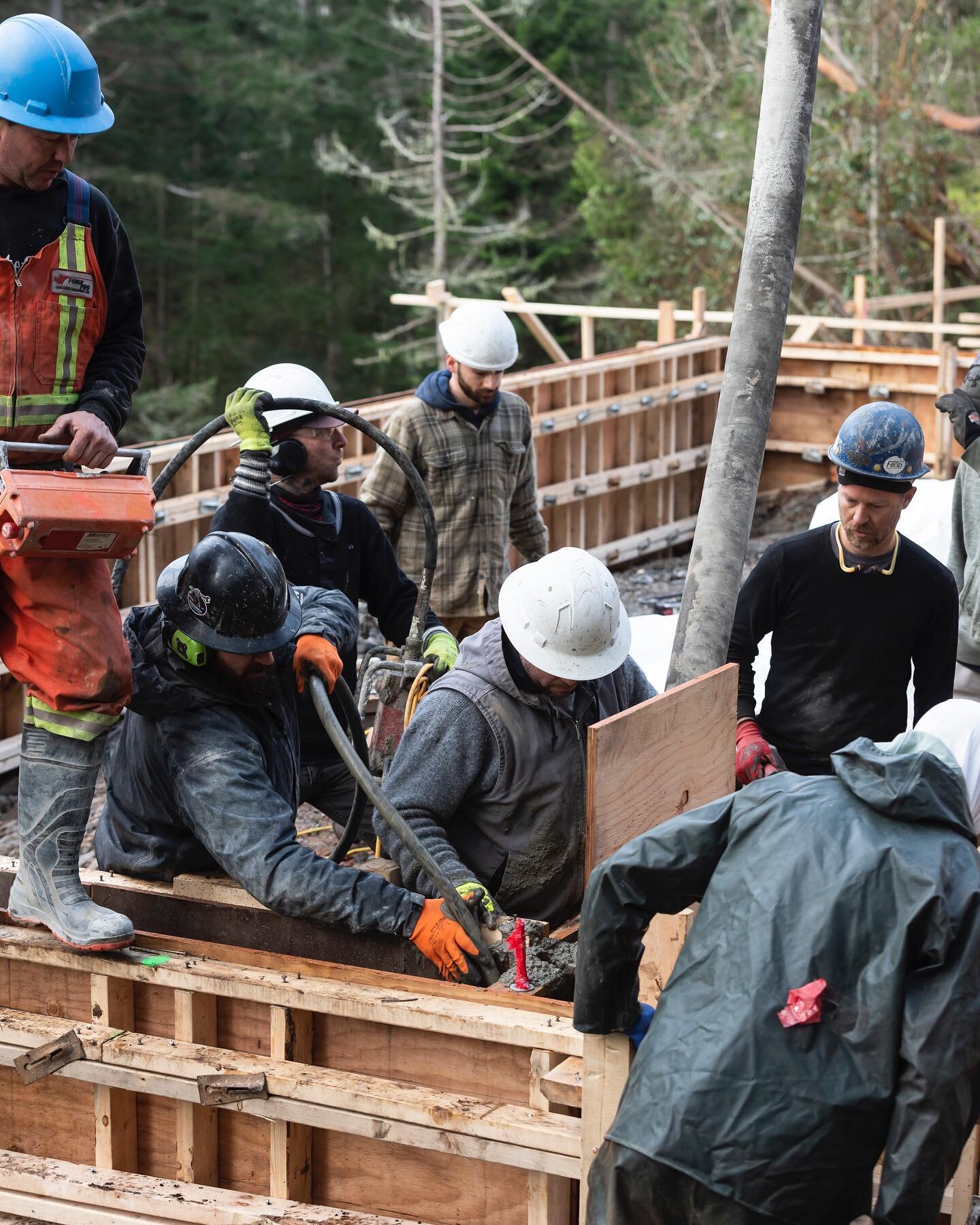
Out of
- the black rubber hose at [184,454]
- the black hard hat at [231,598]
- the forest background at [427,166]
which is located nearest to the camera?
the black hard hat at [231,598]

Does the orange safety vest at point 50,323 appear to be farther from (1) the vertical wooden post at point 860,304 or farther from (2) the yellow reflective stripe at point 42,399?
(1) the vertical wooden post at point 860,304

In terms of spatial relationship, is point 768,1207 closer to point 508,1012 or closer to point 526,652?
point 508,1012

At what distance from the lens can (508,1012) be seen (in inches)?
140

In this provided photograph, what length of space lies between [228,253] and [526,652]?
31119 mm

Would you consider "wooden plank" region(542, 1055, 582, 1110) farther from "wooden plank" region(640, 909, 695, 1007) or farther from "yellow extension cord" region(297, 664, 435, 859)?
"yellow extension cord" region(297, 664, 435, 859)

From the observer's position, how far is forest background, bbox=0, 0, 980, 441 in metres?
26.3

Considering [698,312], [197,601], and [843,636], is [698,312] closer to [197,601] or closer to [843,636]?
[843,636]

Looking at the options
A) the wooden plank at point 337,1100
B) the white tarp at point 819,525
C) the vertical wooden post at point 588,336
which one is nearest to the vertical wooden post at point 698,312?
the vertical wooden post at point 588,336

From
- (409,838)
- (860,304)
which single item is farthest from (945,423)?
(409,838)

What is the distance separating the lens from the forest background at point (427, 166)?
26281mm

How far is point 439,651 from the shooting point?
4.96 metres

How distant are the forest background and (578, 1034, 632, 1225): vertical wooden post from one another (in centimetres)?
2360

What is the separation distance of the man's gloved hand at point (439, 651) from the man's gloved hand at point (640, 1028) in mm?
1876

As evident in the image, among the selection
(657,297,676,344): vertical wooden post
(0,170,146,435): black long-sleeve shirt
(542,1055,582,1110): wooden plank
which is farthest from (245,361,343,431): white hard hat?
(657,297,676,344): vertical wooden post
